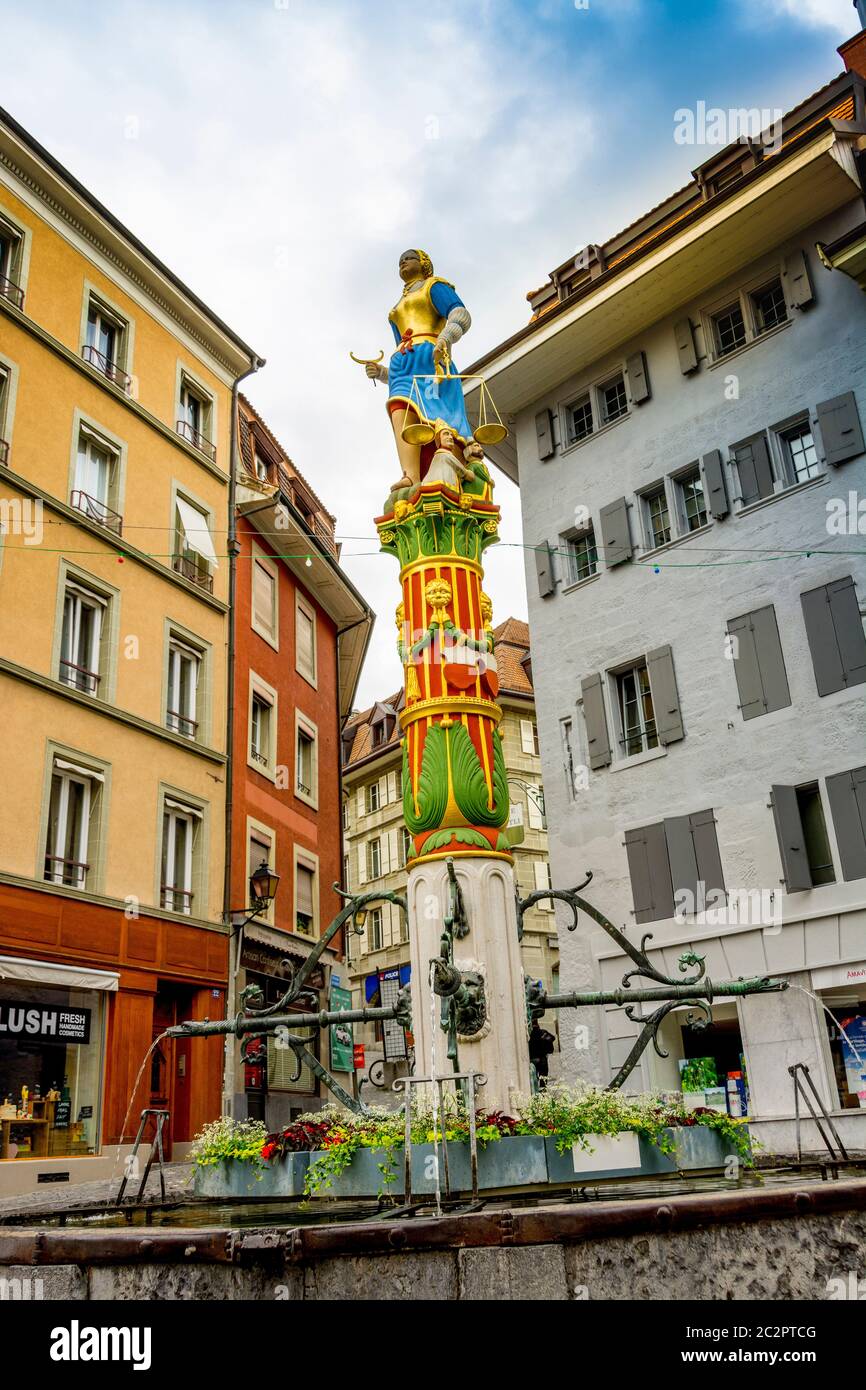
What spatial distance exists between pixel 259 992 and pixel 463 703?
328cm

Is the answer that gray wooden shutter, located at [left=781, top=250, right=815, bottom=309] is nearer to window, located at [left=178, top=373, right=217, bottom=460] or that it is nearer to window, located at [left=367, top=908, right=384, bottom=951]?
window, located at [left=178, top=373, right=217, bottom=460]

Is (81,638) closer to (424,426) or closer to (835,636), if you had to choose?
(424,426)

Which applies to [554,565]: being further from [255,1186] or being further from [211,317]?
[255,1186]

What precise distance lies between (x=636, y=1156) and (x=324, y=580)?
2559 cm

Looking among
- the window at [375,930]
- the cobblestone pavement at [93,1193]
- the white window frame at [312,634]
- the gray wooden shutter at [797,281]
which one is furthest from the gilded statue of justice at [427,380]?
the window at [375,930]

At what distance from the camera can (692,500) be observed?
23.7m

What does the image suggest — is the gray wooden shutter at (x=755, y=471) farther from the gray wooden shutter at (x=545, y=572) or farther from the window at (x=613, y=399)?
the gray wooden shutter at (x=545, y=572)

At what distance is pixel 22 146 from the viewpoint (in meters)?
22.3

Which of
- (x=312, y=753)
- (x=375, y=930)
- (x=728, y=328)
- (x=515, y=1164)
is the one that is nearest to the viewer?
(x=515, y=1164)

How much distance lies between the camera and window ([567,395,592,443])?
2668cm

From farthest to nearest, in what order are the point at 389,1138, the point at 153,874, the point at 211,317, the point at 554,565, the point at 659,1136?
the point at 211,317
the point at 554,565
the point at 153,874
the point at 659,1136
the point at 389,1138

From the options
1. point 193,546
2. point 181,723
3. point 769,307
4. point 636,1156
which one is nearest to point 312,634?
point 193,546

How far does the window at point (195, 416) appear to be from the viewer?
88.9 feet
